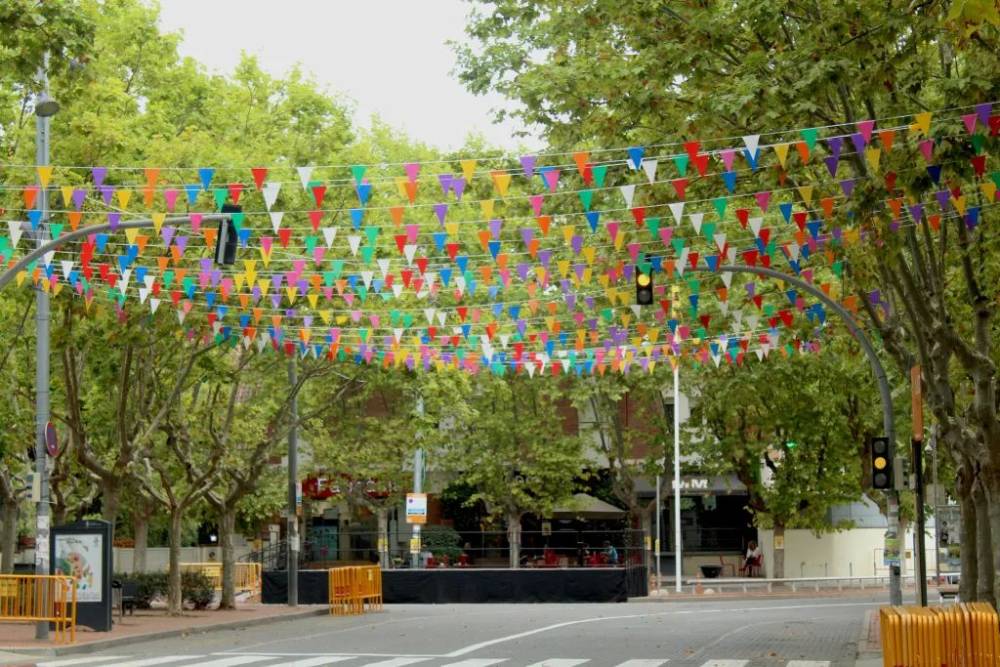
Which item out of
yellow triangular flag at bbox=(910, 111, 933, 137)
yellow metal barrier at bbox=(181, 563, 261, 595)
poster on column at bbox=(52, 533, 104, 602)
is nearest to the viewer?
yellow triangular flag at bbox=(910, 111, 933, 137)

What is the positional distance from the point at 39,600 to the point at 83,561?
1763 millimetres

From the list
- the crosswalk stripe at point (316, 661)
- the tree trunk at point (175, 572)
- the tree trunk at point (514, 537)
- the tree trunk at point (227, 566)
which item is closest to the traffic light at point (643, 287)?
the crosswalk stripe at point (316, 661)

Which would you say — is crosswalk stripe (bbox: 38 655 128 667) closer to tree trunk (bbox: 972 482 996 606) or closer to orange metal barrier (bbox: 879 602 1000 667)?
orange metal barrier (bbox: 879 602 1000 667)

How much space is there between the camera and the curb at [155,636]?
22266mm

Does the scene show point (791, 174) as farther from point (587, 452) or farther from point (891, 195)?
point (587, 452)

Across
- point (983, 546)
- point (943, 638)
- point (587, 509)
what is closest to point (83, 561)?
point (983, 546)

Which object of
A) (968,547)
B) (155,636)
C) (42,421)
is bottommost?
(155,636)

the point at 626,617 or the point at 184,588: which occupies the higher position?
the point at 184,588

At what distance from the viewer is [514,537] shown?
165ft

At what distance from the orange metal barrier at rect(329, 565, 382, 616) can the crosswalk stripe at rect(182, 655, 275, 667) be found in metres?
13.6

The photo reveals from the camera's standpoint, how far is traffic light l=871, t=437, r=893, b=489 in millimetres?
22281

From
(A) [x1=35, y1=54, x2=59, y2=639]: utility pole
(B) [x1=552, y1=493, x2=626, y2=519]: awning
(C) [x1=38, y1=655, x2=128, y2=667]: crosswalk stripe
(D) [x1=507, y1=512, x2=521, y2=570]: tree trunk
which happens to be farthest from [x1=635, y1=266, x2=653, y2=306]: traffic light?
(B) [x1=552, y1=493, x2=626, y2=519]: awning

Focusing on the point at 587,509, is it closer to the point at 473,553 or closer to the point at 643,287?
the point at 473,553

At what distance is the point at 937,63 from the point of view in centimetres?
1983
